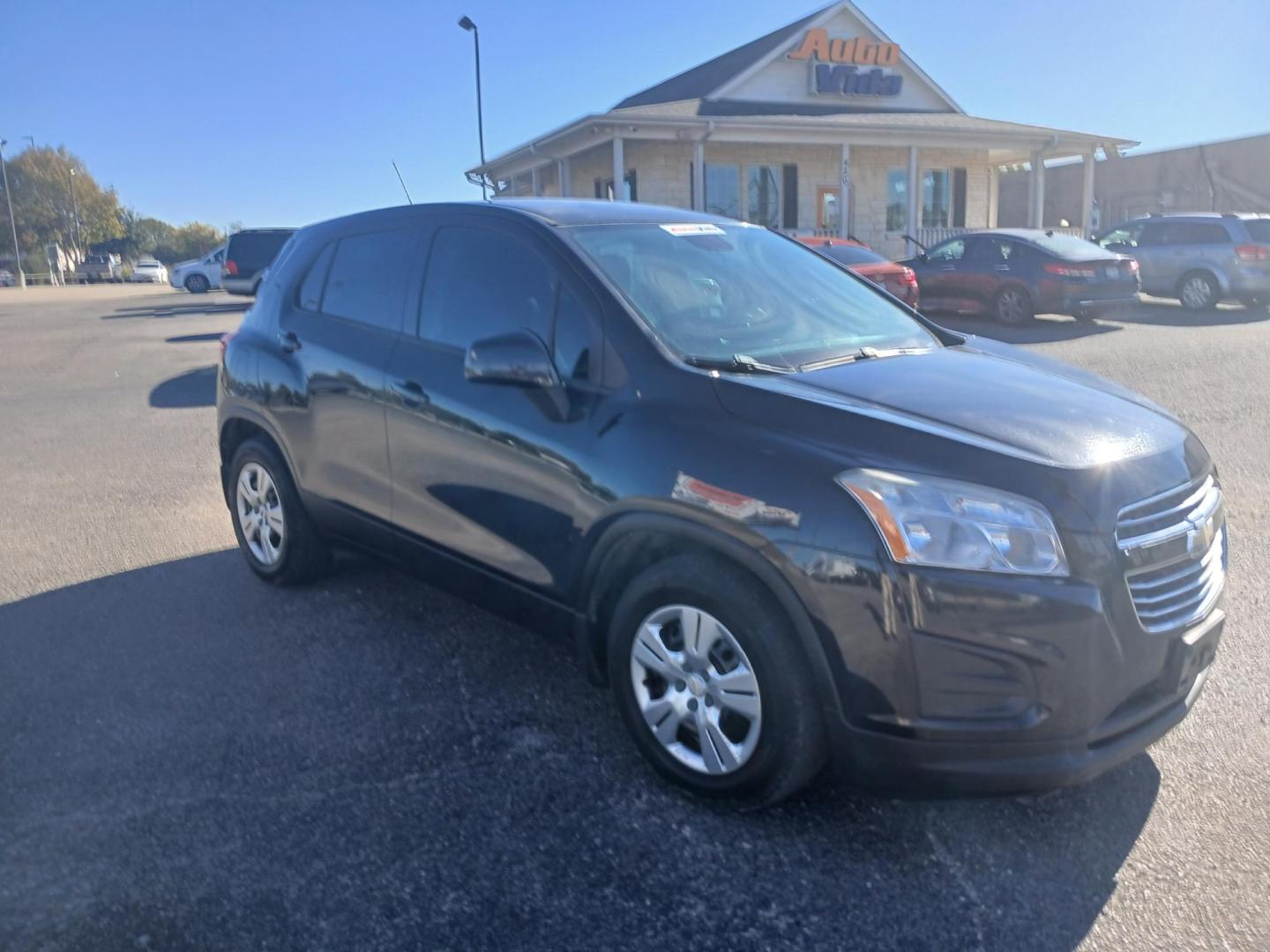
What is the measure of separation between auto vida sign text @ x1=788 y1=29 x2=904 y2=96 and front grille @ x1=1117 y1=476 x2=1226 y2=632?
968 inches

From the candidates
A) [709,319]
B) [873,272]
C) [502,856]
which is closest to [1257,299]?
[873,272]

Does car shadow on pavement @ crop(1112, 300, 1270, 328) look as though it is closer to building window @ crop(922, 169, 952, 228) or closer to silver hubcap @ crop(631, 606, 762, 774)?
building window @ crop(922, 169, 952, 228)

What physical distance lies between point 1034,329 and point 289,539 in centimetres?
1350

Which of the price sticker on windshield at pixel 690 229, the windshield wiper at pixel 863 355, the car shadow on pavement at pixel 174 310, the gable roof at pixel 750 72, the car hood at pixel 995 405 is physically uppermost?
the gable roof at pixel 750 72

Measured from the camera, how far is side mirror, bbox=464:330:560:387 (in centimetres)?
349

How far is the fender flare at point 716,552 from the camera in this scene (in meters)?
2.85

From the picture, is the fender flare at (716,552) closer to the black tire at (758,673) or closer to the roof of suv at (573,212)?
the black tire at (758,673)

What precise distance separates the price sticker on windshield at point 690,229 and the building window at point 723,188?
68.6ft

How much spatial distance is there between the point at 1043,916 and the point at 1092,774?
1.27 feet

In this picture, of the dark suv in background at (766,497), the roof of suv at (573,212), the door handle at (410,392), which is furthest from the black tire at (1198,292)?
the door handle at (410,392)

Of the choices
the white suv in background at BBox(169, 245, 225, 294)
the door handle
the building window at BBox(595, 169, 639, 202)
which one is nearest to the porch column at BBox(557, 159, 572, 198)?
the building window at BBox(595, 169, 639, 202)

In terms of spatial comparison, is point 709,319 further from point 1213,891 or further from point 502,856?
point 1213,891

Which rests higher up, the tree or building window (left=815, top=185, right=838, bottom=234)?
the tree

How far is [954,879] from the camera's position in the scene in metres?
2.87
